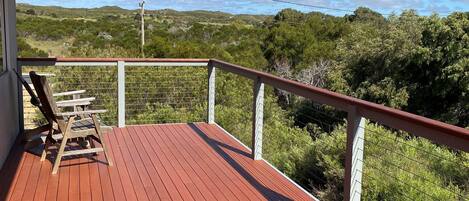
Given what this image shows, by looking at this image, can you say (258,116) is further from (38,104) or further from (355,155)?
(38,104)

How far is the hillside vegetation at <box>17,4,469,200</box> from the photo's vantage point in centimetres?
572

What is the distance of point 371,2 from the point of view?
1389 inches

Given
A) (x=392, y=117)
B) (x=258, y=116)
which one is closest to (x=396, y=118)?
(x=392, y=117)

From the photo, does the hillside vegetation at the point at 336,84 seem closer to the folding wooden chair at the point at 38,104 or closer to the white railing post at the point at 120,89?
the white railing post at the point at 120,89

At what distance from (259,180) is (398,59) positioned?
563 inches

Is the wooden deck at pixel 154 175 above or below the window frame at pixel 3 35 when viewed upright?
below

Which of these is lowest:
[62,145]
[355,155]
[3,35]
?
[62,145]

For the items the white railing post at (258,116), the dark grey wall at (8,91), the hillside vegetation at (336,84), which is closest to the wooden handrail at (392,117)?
the white railing post at (258,116)

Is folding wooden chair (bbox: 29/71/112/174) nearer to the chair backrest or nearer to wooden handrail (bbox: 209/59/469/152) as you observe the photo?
the chair backrest

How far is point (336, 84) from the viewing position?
1767 centimetres

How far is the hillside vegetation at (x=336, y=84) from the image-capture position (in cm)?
572

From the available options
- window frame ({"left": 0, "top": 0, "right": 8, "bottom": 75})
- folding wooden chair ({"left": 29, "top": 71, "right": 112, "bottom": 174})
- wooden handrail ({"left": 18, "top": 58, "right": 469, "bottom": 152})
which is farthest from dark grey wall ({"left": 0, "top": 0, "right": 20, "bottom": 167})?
wooden handrail ({"left": 18, "top": 58, "right": 469, "bottom": 152})

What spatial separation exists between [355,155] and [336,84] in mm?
14936

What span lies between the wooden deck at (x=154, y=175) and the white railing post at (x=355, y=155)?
654 mm
